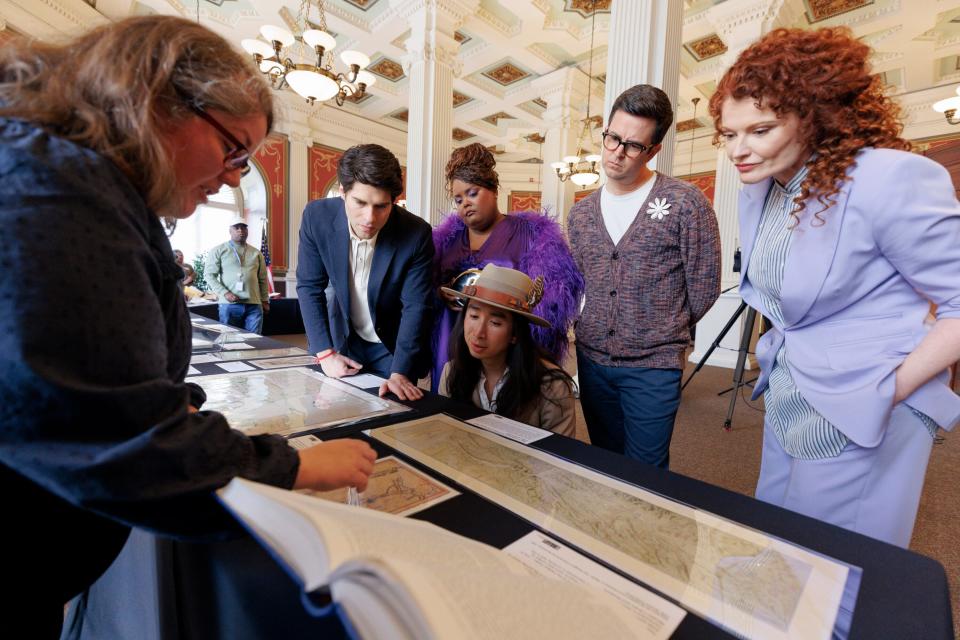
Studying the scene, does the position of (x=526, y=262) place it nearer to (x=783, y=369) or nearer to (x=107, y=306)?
(x=783, y=369)

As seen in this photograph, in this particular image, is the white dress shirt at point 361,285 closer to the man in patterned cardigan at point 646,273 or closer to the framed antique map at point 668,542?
the man in patterned cardigan at point 646,273

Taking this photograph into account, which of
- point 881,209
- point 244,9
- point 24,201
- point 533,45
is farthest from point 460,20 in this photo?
point 24,201

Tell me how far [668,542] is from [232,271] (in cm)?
533

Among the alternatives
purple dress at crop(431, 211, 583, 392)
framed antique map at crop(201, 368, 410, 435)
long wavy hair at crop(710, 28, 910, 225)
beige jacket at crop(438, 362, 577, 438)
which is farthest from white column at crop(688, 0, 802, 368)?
framed antique map at crop(201, 368, 410, 435)

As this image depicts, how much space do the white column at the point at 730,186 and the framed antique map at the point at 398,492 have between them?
4628mm

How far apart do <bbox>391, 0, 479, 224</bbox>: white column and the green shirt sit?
192 cm

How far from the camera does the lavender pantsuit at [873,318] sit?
2.69 ft

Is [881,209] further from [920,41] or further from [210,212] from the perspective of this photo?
[210,212]

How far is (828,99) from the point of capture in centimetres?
90

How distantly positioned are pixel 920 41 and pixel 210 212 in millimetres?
12120

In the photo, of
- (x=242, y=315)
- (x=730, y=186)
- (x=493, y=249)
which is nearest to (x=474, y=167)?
(x=493, y=249)

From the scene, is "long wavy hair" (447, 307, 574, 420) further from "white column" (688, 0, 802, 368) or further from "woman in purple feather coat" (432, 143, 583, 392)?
"white column" (688, 0, 802, 368)

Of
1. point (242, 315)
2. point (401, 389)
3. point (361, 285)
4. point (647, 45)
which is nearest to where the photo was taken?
point (401, 389)

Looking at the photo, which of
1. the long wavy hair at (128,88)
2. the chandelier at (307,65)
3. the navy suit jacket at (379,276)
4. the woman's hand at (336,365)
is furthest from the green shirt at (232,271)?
the long wavy hair at (128,88)
